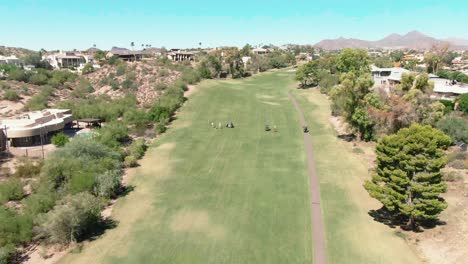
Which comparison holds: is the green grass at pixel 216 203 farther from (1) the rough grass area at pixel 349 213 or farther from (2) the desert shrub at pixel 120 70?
(2) the desert shrub at pixel 120 70

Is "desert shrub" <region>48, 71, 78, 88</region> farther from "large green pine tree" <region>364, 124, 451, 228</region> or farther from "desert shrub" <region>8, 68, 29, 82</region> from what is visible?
"large green pine tree" <region>364, 124, 451, 228</region>

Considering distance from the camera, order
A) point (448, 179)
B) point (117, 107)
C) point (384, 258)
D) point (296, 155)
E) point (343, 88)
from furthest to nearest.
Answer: point (117, 107) < point (343, 88) < point (296, 155) < point (448, 179) < point (384, 258)

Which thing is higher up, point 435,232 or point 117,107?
point 117,107

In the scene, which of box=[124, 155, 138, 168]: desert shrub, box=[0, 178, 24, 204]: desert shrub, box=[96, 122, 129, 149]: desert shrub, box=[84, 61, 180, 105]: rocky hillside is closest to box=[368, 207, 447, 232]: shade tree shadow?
box=[124, 155, 138, 168]: desert shrub

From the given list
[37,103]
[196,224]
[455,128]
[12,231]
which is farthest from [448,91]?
[37,103]

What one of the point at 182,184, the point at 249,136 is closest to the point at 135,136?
the point at 249,136

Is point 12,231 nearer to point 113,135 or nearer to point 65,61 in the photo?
point 113,135

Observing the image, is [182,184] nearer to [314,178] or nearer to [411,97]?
[314,178]
